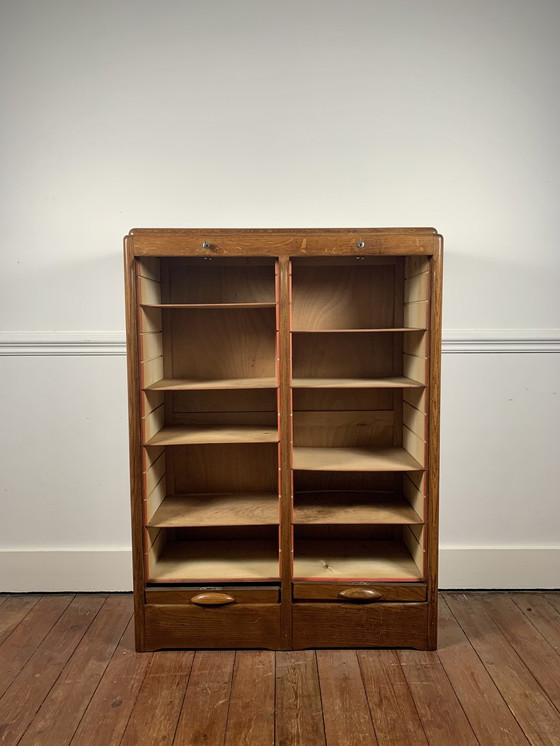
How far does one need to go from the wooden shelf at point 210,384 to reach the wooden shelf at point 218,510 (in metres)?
0.52

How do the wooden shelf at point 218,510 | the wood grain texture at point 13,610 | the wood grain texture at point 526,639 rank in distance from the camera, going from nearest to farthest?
the wood grain texture at point 526,639, the wooden shelf at point 218,510, the wood grain texture at point 13,610

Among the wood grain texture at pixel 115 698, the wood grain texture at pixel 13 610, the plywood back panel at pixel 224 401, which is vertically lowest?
the wood grain texture at pixel 13 610

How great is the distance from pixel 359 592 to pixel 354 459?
20.2 inches

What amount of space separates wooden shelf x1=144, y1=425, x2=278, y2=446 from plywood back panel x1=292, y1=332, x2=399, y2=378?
35 cm

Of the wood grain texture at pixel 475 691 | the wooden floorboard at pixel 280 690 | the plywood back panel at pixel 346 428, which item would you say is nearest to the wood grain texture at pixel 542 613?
the wooden floorboard at pixel 280 690

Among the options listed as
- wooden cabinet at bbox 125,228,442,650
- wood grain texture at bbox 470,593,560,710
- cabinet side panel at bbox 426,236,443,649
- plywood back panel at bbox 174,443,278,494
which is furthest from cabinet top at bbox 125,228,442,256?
wood grain texture at bbox 470,593,560,710

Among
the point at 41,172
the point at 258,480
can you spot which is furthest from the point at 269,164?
the point at 258,480

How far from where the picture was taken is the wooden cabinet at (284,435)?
2287mm

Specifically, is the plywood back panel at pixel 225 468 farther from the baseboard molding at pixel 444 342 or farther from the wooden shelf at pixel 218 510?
the baseboard molding at pixel 444 342

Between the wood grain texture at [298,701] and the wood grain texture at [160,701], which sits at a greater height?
the wood grain texture at [298,701]

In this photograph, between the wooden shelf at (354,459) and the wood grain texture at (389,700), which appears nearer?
the wood grain texture at (389,700)

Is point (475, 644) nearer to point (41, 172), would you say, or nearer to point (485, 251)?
point (485, 251)

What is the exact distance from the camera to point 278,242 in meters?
2.25

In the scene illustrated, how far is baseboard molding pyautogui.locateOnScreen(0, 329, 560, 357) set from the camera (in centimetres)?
279
